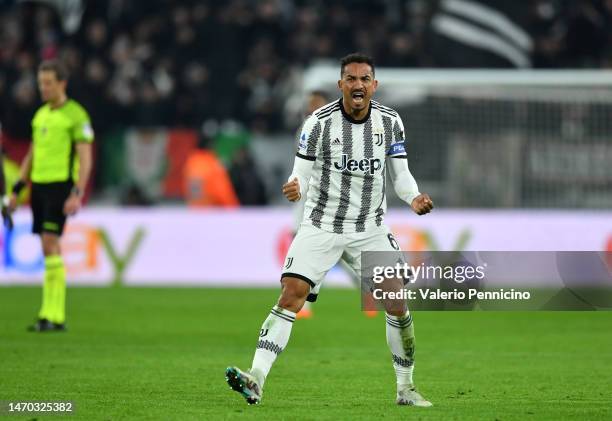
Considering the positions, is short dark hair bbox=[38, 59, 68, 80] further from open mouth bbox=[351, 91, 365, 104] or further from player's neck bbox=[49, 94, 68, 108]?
open mouth bbox=[351, 91, 365, 104]

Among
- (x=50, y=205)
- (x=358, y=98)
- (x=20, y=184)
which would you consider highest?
(x=358, y=98)

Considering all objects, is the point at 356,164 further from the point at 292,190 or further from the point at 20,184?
the point at 20,184

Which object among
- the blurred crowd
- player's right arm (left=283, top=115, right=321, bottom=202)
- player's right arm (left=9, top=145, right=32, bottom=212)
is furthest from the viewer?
the blurred crowd

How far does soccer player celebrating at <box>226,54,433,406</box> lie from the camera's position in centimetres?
763

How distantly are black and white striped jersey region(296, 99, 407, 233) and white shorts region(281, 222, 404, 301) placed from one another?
53 millimetres

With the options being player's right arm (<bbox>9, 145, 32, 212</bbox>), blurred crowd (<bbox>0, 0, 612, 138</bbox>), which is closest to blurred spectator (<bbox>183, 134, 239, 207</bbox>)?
blurred crowd (<bbox>0, 0, 612, 138</bbox>)

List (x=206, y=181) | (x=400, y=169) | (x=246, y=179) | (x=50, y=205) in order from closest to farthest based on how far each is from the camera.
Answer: (x=400, y=169) < (x=50, y=205) < (x=206, y=181) < (x=246, y=179)

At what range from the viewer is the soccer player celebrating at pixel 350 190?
7633 mm

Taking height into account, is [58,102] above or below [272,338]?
above

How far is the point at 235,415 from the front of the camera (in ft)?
23.9

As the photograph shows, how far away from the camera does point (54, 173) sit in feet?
39.8

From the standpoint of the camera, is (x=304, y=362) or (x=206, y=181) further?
(x=206, y=181)

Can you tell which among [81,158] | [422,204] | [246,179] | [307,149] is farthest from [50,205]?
[246,179]

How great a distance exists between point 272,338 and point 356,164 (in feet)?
3.76
